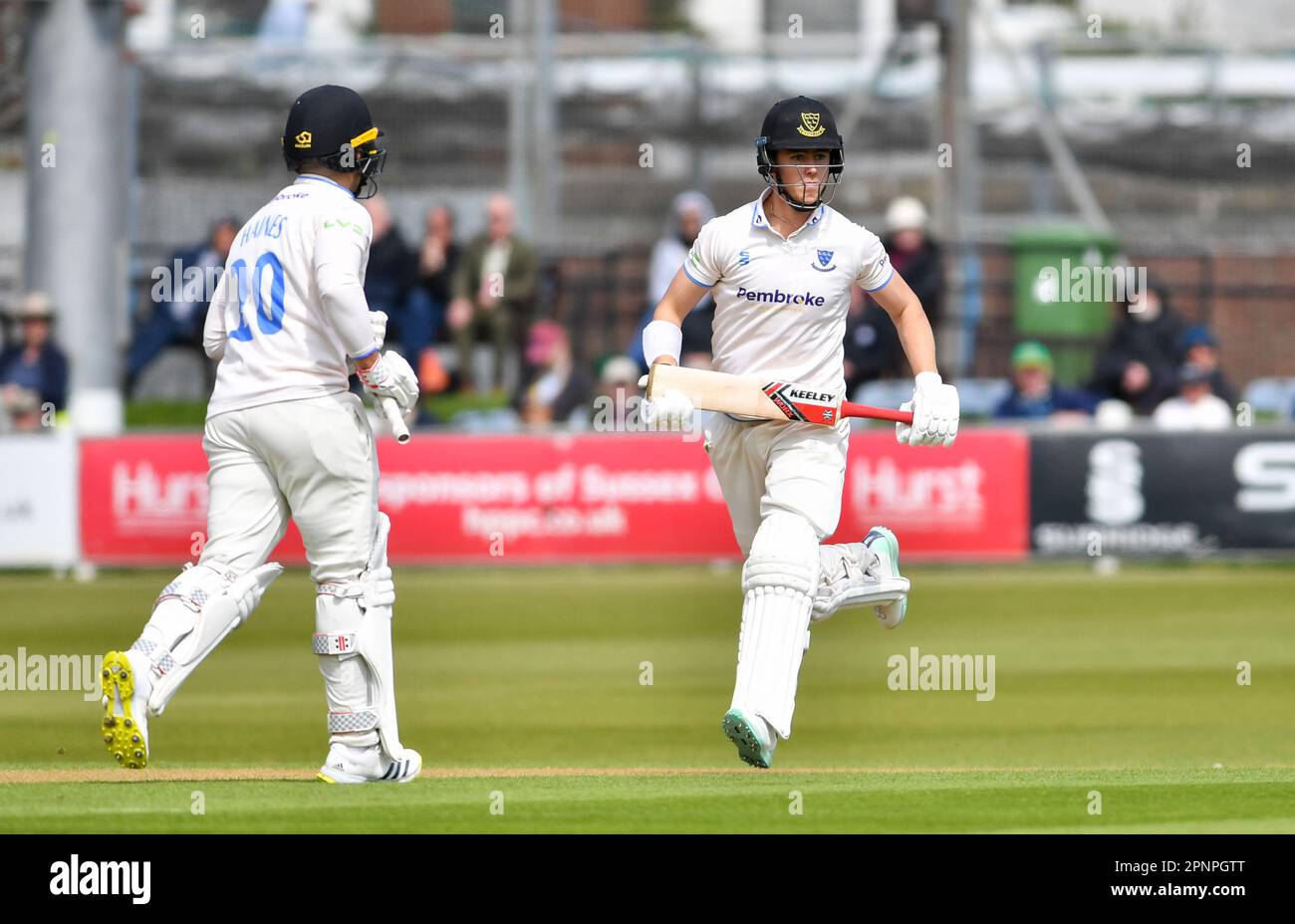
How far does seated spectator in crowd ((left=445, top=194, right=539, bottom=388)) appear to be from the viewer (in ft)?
69.5

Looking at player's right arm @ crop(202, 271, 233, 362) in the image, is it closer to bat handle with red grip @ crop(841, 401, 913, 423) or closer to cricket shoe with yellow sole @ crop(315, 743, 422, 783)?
cricket shoe with yellow sole @ crop(315, 743, 422, 783)

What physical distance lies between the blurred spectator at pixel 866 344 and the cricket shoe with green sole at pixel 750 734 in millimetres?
11381

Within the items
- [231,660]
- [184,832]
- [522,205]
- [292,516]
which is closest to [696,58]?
[522,205]

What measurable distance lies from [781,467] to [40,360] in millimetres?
12758

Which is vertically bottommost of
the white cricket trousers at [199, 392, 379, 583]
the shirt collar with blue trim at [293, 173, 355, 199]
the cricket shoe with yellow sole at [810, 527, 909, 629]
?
the cricket shoe with yellow sole at [810, 527, 909, 629]

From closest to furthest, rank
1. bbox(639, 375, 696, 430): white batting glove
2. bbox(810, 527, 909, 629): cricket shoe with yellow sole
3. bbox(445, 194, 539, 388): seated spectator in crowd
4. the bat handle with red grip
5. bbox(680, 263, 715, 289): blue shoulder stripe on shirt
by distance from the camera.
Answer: bbox(639, 375, 696, 430): white batting glove → the bat handle with red grip → bbox(680, 263, 715, 289): blue shoulder stripe on shirt → bbox(810, 527, 909, 629): cricket shoe with yellow sole → bbox(445, 194, 539, 388): seated spectator in crowd

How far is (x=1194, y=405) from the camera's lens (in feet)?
65.9

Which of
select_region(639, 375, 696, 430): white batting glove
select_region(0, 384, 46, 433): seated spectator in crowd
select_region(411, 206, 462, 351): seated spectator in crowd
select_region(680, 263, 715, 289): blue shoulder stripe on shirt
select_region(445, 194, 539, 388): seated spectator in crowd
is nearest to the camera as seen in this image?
select_region(639, 375, 696, 430): white batting glove

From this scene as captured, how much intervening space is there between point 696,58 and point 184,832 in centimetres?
1803

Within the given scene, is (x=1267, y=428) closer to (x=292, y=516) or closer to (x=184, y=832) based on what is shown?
(x=292, y=516)

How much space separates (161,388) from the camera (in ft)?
72.6

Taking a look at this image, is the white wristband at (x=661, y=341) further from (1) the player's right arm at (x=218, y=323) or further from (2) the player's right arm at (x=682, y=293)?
(1) the player's right arm at (x=218, y=323)

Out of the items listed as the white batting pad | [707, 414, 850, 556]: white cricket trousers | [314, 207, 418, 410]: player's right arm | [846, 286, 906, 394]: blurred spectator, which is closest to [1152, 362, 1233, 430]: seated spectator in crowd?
[846, 286, 906, 394]: blurred spectator
